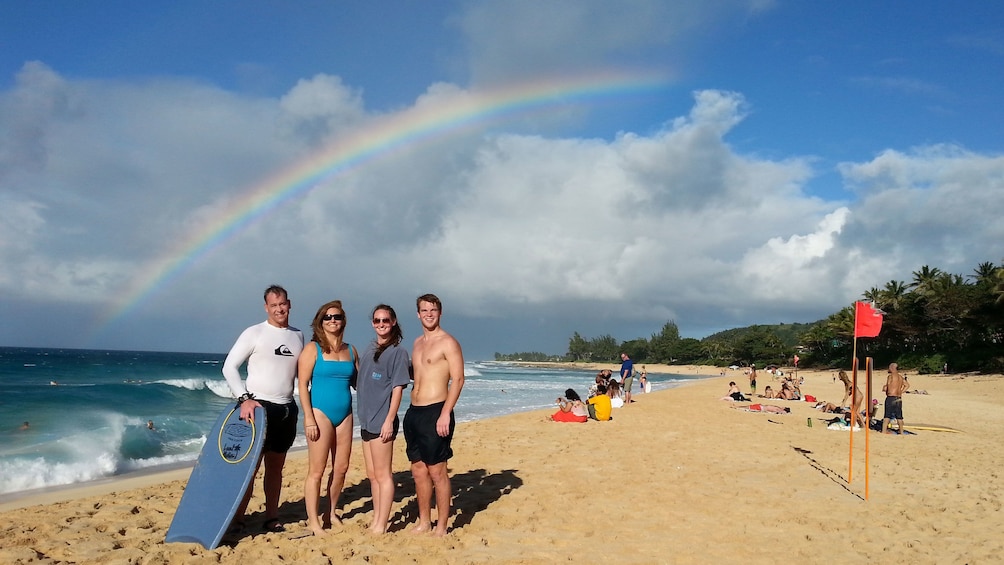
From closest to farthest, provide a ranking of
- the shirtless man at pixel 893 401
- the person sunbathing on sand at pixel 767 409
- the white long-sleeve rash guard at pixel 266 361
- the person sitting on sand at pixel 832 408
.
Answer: the white long-sleeve rash guard at pixel 266 361
the shirtless man at pixel 893 401
the person sitting on sand at pixel 832 408
the person sunbathing on sand at pixel 767 409

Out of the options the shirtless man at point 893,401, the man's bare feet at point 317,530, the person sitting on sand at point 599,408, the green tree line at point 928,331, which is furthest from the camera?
the green tree line at point 928,331

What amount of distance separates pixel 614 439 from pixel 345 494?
6.08 metres

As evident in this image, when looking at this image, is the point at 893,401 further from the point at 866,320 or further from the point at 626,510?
the point at 626,510

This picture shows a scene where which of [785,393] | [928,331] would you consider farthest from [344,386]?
[928,331]

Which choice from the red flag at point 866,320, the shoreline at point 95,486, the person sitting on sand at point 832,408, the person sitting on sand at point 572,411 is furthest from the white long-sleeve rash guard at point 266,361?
the person sitting on sand at point 832,408

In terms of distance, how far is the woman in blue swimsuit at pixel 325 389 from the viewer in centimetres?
467

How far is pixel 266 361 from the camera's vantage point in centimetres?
465

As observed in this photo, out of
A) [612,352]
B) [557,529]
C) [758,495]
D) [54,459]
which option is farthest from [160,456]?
[612,352]

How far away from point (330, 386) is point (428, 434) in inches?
33.3

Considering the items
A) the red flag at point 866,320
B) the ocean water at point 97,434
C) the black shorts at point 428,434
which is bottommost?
the ocean water at point 97,434

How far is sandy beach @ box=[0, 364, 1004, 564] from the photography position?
15.8ft

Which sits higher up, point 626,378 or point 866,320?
point 866,320

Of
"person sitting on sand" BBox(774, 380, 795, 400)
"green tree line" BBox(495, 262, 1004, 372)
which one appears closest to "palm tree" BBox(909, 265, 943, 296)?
"green tree line" BBox(495, 262, 1004, 372)

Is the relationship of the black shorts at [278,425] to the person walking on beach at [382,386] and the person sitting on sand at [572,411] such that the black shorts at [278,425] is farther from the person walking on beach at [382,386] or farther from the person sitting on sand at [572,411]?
the person sitting on sand at [572,411]
